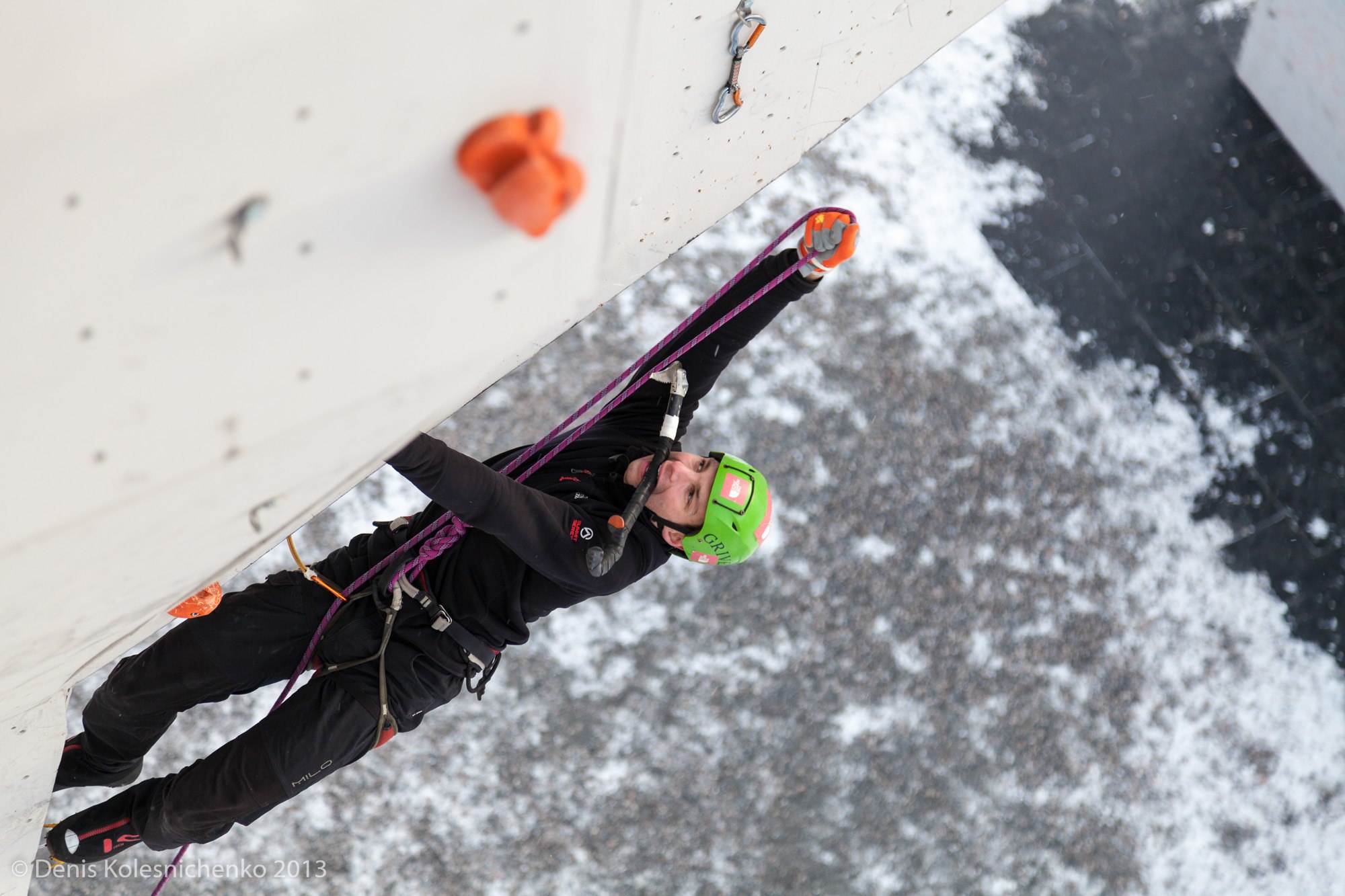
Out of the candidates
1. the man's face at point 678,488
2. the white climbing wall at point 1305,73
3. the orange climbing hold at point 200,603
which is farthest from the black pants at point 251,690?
the white climbing wall at point 1305,73

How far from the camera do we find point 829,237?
1737mm

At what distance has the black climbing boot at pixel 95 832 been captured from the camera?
6.64 feet

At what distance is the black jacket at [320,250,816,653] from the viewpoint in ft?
5.91

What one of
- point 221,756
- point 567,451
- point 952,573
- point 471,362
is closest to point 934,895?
point 952,573

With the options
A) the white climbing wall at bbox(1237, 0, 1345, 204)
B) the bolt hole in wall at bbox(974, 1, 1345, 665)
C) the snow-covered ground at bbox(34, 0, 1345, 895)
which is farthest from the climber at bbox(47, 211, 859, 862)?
the white climbing wall at bbox(1237, 0, 1345, 204)

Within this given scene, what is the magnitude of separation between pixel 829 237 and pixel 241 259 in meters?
1.17

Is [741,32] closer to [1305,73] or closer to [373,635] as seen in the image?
[373,635]

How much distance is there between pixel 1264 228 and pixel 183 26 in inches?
149

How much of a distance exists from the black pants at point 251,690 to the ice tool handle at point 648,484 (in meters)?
0.48

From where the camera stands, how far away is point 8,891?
1.52 meters

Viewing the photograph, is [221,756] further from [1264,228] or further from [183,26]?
[1264,228]

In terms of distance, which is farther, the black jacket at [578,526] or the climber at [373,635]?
the climber at [373,635]

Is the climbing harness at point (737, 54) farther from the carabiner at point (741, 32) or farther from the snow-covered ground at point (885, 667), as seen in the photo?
the snow-covered ground at point (885, 667)

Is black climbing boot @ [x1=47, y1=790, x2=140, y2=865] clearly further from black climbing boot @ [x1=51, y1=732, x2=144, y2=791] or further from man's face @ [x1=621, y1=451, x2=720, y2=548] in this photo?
man's face @ [x1=621, y1=451, x2=720, y2=548]
